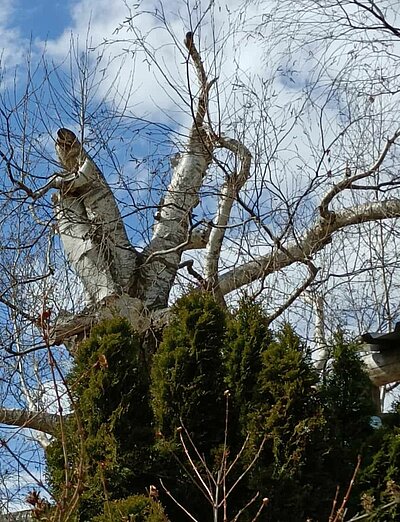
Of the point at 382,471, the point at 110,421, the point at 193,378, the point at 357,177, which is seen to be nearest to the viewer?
the point at 382,471

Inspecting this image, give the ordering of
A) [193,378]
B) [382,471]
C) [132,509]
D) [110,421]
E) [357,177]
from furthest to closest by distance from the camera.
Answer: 1. [357,177]
2. [193,378]
3. [110,421]
4. [382,471]
5. [132,509]

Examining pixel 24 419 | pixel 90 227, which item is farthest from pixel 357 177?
pixel 24 419

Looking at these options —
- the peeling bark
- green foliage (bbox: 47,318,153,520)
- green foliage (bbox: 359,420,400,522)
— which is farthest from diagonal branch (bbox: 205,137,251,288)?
green foliage (bbox: 359,420,400,522)

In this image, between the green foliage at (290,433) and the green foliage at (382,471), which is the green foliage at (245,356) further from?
the green foliage at (382,471)

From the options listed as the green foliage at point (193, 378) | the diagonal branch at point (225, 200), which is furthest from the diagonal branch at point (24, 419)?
the green foliage at point (193, 378)

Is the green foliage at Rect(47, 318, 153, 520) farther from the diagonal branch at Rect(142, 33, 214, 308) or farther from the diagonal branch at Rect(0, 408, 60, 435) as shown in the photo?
the diagonal branch at Rect(142, 33, 214, 308)

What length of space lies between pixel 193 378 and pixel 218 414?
0.23 metres

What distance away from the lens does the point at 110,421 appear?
4238 millimetres

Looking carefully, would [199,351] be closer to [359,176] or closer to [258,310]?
[258,310]

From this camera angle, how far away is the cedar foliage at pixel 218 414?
4.01 metres

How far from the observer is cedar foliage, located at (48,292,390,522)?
13.2 ft

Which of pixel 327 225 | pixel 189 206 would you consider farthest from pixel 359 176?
pixel 189 206

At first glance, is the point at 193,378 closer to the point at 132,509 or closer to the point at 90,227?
the point at 132,509

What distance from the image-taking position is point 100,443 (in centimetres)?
419
